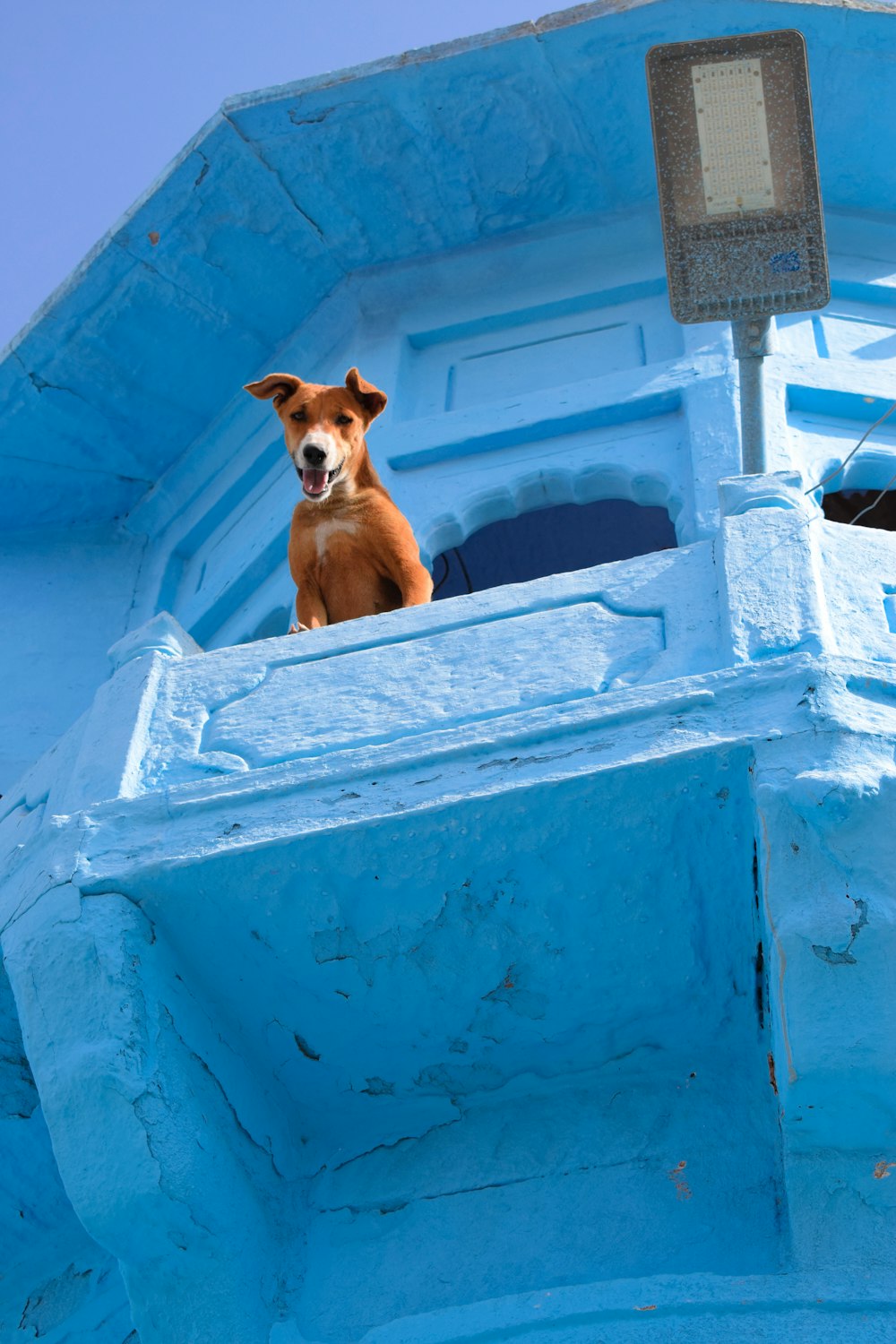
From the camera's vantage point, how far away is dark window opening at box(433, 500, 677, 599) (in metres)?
8.87

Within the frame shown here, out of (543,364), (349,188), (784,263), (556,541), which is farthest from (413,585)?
(556,541)

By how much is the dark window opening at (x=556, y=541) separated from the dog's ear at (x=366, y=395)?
10.6ft

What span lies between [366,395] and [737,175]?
4.37 ft

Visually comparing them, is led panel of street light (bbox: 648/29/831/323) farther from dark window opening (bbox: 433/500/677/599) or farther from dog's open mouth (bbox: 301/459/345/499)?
dark window opening (bbox: 433/500/677/599)

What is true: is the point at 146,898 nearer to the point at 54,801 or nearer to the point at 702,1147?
the point at 54,801

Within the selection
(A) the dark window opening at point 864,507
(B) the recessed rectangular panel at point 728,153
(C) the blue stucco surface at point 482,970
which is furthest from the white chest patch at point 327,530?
(A) the dark window opening at point 864,507

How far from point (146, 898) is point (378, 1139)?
0.96m

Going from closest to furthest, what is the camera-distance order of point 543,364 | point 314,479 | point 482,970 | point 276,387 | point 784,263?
1. point 482,970
2. point 784,263
3. point 314,479
4. point 276,387
5. point 543,364

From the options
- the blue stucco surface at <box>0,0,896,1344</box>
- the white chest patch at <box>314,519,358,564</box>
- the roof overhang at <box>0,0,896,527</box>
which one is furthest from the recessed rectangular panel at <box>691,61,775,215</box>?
the roof overhang at <box>0,0,896,527</box>

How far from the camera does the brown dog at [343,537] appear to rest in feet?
17.2

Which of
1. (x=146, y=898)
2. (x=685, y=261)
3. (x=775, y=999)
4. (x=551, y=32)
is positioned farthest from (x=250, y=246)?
(x=775, y=999)

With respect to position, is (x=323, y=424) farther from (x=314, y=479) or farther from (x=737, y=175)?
(x=737, y=175)

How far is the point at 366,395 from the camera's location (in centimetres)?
541

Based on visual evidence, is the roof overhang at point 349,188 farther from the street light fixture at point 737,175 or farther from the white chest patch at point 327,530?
the white chest patch at point 327,530
